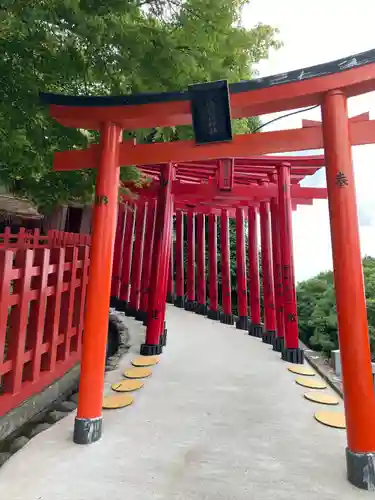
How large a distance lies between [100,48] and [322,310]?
10.5 meters

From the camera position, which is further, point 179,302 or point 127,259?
point 179,302

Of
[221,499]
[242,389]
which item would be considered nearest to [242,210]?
[242,389]

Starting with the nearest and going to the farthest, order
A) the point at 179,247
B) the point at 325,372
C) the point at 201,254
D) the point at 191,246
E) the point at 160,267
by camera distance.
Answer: the point at 325,372 → the point at 160,267 → the point at 201,254 → the point at 191,246 → the point at 179,247

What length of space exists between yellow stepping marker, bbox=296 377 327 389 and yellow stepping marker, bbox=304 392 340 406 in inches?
10.5

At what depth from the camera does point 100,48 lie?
3127mm

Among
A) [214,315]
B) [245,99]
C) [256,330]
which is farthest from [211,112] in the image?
[214,315]

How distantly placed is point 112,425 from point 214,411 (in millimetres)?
1145

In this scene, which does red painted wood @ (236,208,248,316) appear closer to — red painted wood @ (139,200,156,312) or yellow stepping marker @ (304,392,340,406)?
red painted wood @ (139,200,156,312)

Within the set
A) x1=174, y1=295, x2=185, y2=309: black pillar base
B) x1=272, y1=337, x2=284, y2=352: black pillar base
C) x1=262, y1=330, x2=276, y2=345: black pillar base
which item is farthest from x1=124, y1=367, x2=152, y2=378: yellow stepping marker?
x1=174, y1=295, x2=185, y2=309: black pillar base

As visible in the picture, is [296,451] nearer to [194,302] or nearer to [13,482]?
[13,482]

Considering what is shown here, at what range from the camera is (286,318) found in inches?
228

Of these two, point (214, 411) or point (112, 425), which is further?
point (214, 411)

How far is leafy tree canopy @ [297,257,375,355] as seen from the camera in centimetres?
1021

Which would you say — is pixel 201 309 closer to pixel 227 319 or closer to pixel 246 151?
pixel 227 319
